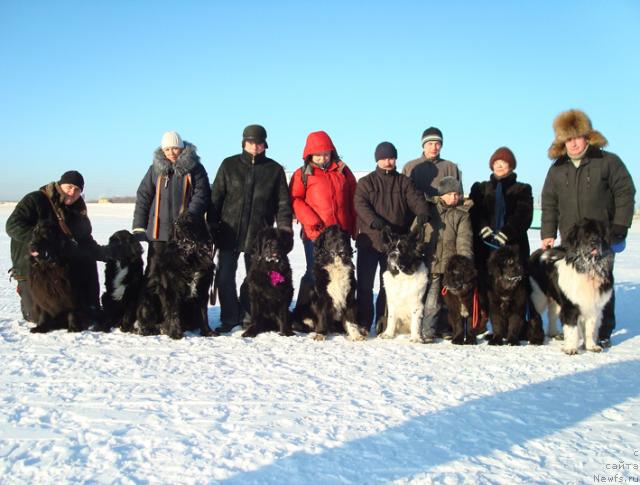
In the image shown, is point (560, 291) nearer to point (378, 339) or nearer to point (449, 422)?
point (378, 339)

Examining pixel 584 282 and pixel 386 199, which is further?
pixel 386 199

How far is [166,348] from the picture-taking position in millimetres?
4617

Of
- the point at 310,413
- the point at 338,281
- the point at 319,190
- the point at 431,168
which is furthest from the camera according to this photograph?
the point at 431,168

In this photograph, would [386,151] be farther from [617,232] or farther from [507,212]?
[617,232]

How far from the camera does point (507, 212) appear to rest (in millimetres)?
5484

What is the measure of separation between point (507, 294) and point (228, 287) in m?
3.00

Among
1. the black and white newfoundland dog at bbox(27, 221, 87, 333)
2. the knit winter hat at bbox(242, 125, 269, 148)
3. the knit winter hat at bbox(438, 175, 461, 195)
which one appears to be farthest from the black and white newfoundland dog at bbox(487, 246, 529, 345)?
the black and white newfoundland dog at bbox(27, 221, 87, 333)

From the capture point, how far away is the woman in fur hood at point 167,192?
5.40 m

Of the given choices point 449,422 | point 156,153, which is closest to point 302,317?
point 156,153

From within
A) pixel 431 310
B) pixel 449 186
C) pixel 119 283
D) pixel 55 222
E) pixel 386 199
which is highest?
pixel 449 186

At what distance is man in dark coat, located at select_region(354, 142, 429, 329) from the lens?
215 inches

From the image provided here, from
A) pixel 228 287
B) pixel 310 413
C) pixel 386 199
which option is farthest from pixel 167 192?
pixel 310 413

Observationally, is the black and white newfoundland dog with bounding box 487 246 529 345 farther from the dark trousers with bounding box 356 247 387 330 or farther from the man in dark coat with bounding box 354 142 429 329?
the dark trousers with bounding box 356 247 387 330

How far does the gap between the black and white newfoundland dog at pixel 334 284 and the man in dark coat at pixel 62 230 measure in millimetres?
2283
